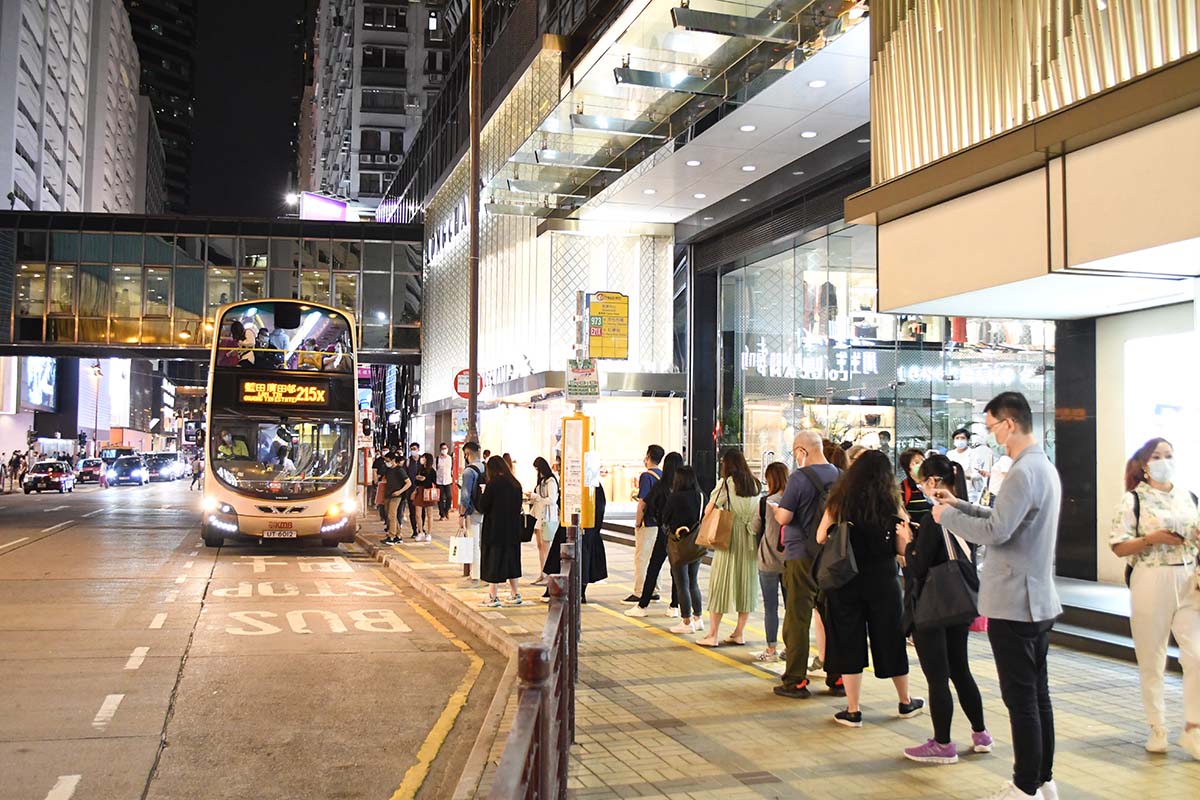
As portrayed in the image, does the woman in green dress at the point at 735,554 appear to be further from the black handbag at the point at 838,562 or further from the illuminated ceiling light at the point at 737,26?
the illuminated ceiling light at the point at 737,26

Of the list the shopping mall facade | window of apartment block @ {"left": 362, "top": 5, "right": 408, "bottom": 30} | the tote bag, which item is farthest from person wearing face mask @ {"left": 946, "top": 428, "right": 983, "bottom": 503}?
window of apartment block @ {"left": 362, "top": 5, "right": 408, "bottom": 30}

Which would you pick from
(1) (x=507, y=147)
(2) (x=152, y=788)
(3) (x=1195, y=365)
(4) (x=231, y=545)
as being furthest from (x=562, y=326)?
(2) (x=152, y=788)

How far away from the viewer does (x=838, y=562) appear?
6766 mm

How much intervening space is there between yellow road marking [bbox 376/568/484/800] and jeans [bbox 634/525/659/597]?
236 centimetres

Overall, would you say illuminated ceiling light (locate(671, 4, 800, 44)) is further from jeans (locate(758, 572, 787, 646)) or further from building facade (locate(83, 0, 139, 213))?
building facade (locate(83, 0, 139, 213))

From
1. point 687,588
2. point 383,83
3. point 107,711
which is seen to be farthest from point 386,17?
point 107,711

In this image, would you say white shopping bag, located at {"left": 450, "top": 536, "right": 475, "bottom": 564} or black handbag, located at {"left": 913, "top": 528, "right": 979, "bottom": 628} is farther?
white shopping bag, located at {"left": 450, "top": 536, "right": 475, "bottom": 564}

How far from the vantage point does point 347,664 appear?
9461 millimetres

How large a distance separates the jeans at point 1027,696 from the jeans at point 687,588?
17.7ft

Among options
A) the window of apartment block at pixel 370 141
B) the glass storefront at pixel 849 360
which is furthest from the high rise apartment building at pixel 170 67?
the glass storefront at pixel 849 360

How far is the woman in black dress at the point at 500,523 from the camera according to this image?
38.0 feet

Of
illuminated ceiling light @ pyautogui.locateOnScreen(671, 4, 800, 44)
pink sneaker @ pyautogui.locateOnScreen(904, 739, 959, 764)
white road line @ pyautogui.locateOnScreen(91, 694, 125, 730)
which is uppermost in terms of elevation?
illuminated ceiling light @ pyautogui.locateOnScreen(671, 4, 800, 44)

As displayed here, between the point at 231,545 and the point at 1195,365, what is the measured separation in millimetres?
18954

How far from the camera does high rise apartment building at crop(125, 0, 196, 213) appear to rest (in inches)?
6954
